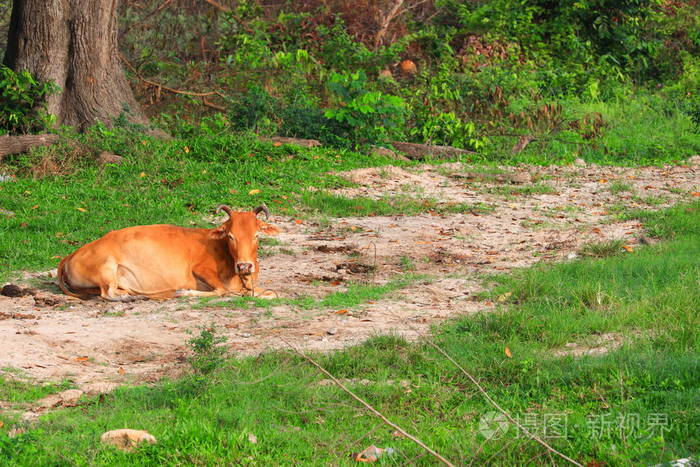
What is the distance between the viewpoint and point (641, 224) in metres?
11.1

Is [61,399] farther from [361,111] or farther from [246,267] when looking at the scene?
[361,111]

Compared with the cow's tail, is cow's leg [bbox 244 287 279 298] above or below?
below

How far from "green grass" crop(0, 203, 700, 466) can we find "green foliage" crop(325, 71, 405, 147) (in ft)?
27.4

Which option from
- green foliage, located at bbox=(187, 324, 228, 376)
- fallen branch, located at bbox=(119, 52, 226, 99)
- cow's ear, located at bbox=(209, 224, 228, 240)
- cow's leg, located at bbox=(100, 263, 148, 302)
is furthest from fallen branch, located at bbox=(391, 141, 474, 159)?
green foliage, located at bbox=(187, 324, 228, 376)

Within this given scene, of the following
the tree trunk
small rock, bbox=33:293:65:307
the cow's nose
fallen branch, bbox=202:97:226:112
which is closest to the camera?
small rock, bbox=33:293:65:307

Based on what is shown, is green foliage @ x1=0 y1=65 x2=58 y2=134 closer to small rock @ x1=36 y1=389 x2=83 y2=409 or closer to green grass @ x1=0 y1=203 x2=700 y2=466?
small rock @ x1=36 y1=389 x2=83 y2=409

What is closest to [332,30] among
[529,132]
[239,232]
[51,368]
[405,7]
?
[405,7]

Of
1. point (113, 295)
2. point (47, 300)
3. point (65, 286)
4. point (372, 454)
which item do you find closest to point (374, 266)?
point (113, 295)

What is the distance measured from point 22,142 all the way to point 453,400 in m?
9.93

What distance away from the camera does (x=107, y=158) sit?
45.0 feet

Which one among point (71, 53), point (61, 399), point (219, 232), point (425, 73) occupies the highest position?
point (71, 53)

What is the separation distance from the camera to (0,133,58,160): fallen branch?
13.4 meters

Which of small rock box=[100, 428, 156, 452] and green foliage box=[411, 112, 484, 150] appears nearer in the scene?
small rock box=[100, 428, 156, 452]

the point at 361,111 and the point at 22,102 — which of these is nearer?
the point at 22,102
